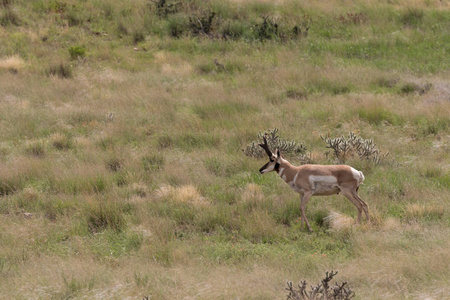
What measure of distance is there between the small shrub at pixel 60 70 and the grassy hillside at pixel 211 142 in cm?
5

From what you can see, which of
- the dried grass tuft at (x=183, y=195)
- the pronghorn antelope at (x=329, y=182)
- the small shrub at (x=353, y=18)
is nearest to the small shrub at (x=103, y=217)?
the dried grass tuft at (x=183, y=195)

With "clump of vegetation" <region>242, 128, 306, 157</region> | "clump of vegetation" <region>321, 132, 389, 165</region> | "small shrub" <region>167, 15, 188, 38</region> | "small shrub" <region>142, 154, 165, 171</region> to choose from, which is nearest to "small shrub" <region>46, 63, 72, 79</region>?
"small shrub" <region>167, 15, 188, 38</region>

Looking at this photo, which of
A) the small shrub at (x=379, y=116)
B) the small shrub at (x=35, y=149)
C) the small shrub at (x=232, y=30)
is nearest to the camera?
the small shrub at (x=35, y=149)

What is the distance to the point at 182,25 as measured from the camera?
22.1 metres

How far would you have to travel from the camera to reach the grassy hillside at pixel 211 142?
6.75 meters

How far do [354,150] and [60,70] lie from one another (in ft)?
34.1

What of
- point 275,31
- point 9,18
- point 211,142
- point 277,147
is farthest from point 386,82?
point 9,18

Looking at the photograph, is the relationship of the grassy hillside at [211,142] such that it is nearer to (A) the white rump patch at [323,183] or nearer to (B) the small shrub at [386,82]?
Answer: (B) the small shrub at [386,82]

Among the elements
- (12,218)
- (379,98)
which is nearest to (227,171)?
(12,218)

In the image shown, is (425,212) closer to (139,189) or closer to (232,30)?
(139,189)

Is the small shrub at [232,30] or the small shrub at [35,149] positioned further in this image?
the small shrub at [232,30]

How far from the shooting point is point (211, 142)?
41.1 ft

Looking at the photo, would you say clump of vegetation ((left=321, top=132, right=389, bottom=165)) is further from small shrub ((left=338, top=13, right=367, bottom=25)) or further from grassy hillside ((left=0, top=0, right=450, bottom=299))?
small shrub ((left=338, top=13, right=367, bottom=25))

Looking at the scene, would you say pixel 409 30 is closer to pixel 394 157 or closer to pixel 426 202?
pixel 394 157
